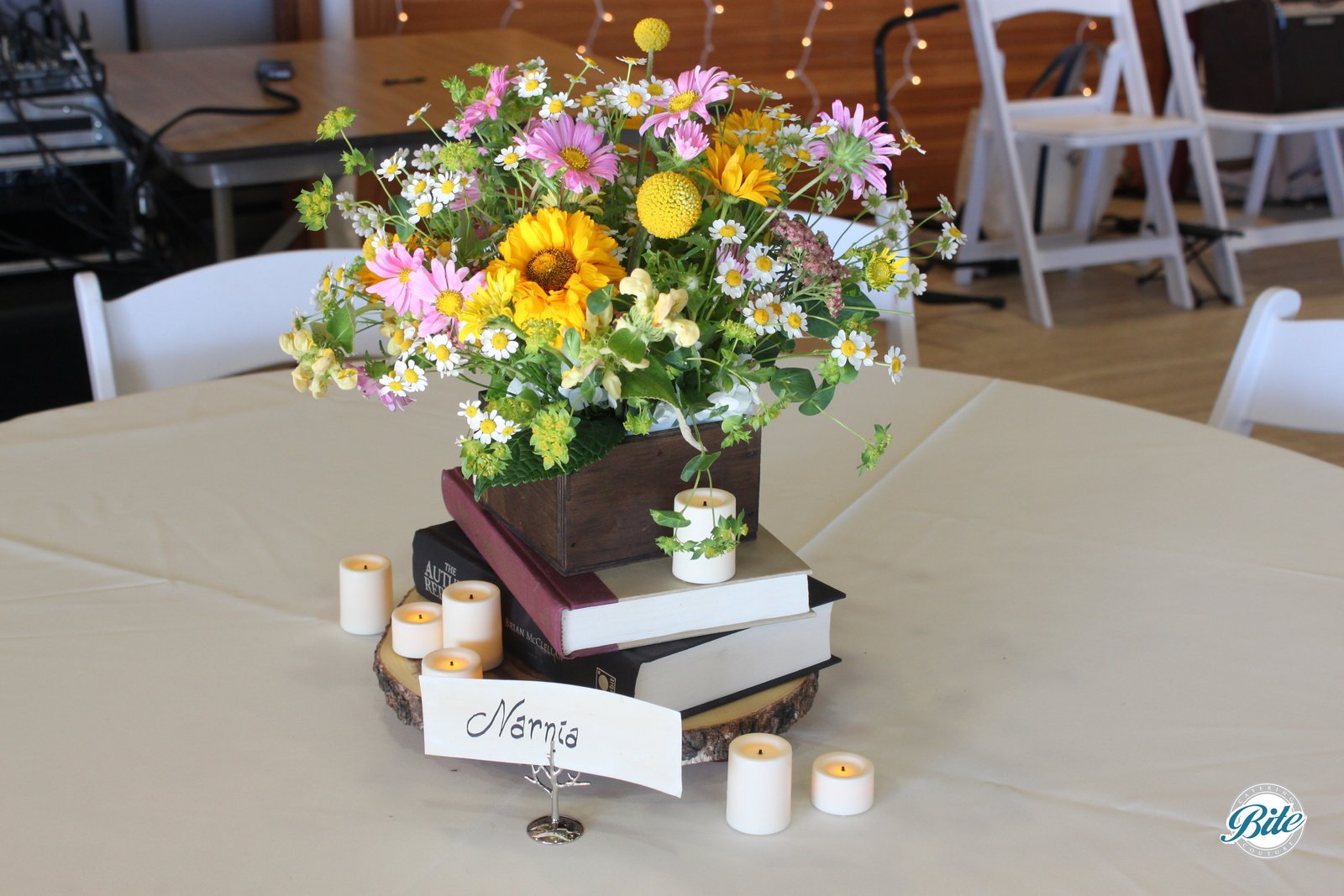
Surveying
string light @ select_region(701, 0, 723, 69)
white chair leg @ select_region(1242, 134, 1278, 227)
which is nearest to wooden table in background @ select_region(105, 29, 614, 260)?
string light @ select_region(701, 0, 723, 69)

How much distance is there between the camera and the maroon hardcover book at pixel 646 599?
72 cm

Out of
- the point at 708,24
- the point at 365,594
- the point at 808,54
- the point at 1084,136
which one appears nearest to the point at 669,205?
the point at 365,594

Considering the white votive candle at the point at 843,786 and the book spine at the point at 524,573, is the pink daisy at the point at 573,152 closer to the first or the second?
the book spine at the point at 524,573

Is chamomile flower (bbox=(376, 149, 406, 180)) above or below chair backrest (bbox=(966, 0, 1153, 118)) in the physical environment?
above

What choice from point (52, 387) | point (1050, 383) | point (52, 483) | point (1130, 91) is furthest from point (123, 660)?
point (1130, 91)

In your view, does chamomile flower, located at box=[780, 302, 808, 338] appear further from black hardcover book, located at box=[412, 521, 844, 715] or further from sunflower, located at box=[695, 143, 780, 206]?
black hardcover book, located at box=[412, 521, 844, 715]

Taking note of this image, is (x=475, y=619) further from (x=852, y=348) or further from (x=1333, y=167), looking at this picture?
(x=1333, y=167)

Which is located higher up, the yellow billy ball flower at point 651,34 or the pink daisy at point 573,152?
the yellow billy ball flower at point 651,34

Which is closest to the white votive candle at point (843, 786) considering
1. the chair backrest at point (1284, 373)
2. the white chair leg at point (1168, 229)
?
the chair backrest at point (1284, 373)

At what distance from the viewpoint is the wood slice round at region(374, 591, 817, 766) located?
74cm

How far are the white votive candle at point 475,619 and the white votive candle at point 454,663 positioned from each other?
3 cm

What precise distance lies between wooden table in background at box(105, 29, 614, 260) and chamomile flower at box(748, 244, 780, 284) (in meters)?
1.51

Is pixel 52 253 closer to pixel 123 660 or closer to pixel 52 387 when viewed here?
pixel 52 387

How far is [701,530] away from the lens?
730 millimetres
